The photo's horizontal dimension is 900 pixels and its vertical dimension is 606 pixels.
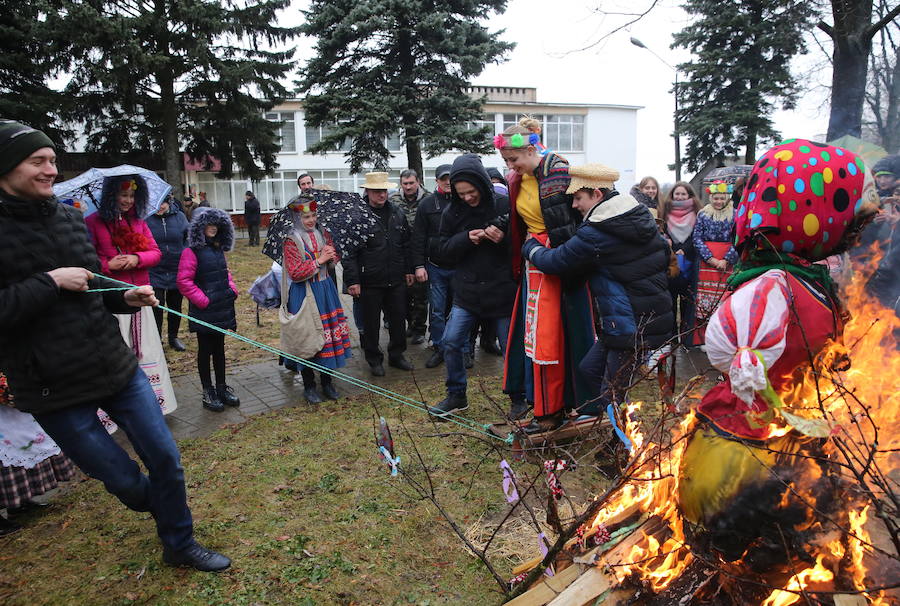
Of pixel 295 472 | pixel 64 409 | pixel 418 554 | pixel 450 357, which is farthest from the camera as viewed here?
pixel 450 357

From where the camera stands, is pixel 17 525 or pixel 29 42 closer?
pixel 17 525

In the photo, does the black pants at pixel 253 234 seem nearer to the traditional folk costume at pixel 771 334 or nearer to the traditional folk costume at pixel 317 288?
the traditional folk costume at pixel 317 288

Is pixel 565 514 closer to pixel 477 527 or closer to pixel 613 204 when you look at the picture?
pixel 477 527

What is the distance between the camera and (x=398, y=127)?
58.9ft

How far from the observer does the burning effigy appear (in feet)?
7.02

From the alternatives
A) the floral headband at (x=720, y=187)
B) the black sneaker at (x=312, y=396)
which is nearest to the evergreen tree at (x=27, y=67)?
the black sneaker at (x=312, y=396)

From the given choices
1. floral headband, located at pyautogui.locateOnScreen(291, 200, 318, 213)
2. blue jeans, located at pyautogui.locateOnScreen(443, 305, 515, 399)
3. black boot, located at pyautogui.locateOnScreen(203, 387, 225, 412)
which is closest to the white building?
floral headband, located at pyautogui.locateOnScreen(291, 200, 318, 213)

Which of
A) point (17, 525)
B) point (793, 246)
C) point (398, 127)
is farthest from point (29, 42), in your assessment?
point (793, 246)

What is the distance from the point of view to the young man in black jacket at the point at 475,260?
15.7 ft

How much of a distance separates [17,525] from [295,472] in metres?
1.68

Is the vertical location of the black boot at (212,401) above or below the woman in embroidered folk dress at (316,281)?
below

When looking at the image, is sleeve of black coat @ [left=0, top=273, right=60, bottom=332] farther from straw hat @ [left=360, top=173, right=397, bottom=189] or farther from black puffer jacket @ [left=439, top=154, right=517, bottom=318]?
straw hat @ [left=360, top=173, right=397, bottom=189]

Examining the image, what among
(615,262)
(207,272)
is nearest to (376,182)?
(207,272)

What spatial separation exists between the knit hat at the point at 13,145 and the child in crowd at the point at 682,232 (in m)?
6.20
